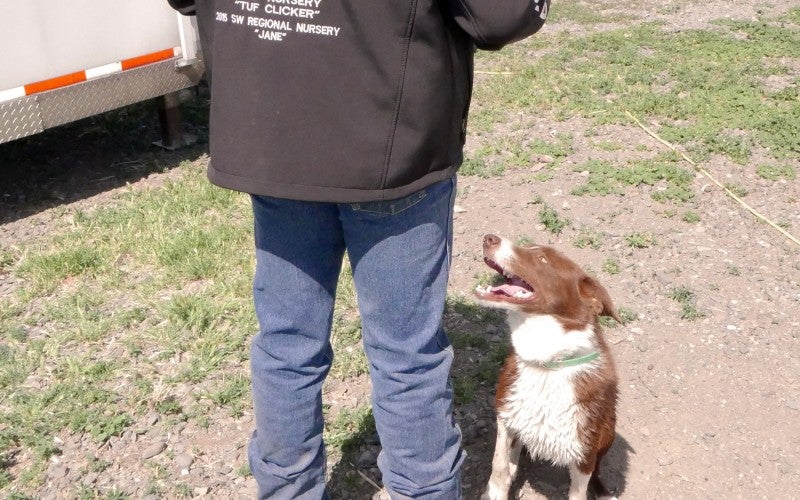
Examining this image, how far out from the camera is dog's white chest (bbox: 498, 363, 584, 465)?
2.94 m

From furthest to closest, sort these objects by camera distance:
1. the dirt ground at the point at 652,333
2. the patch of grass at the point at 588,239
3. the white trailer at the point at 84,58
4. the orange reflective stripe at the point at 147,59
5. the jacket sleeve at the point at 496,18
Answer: the orange reflective stripe at the point at 147,59, the white trailer at the point at 84,58, the patch of grass at the point at 588,239, the dirt ground at the point at 652,333, the jacket sleeve at the point at 496,18

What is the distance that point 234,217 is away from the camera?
206 inches

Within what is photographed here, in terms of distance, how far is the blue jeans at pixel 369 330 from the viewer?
→ 221 cm

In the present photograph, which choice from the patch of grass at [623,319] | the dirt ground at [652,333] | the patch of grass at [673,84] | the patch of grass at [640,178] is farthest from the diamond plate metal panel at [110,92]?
the patch of grass at [623,319]

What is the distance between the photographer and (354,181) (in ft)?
6.66

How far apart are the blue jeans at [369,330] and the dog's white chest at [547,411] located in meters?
0.50

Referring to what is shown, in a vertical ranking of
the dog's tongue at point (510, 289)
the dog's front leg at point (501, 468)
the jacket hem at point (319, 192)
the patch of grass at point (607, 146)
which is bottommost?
the patch of grass at point (607, 146)

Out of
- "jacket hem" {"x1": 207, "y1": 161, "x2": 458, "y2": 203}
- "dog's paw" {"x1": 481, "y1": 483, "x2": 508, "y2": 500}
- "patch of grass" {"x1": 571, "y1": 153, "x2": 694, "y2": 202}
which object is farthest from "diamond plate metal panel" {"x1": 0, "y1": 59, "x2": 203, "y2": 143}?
"dog's paw" {"x1": 481, "y1": 483, "x2": 508, "y2": 500}

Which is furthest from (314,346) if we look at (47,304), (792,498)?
(47,304)

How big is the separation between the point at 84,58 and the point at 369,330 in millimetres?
3863

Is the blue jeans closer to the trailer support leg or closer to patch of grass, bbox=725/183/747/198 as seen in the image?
patch of grass, bbox=725/183/747/198

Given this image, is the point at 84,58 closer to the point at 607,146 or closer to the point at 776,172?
the point at 607,146

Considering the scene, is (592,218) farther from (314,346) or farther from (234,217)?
(314,346)

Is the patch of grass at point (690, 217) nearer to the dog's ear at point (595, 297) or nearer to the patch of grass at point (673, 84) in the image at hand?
the patch of grass at point (673, 84)
